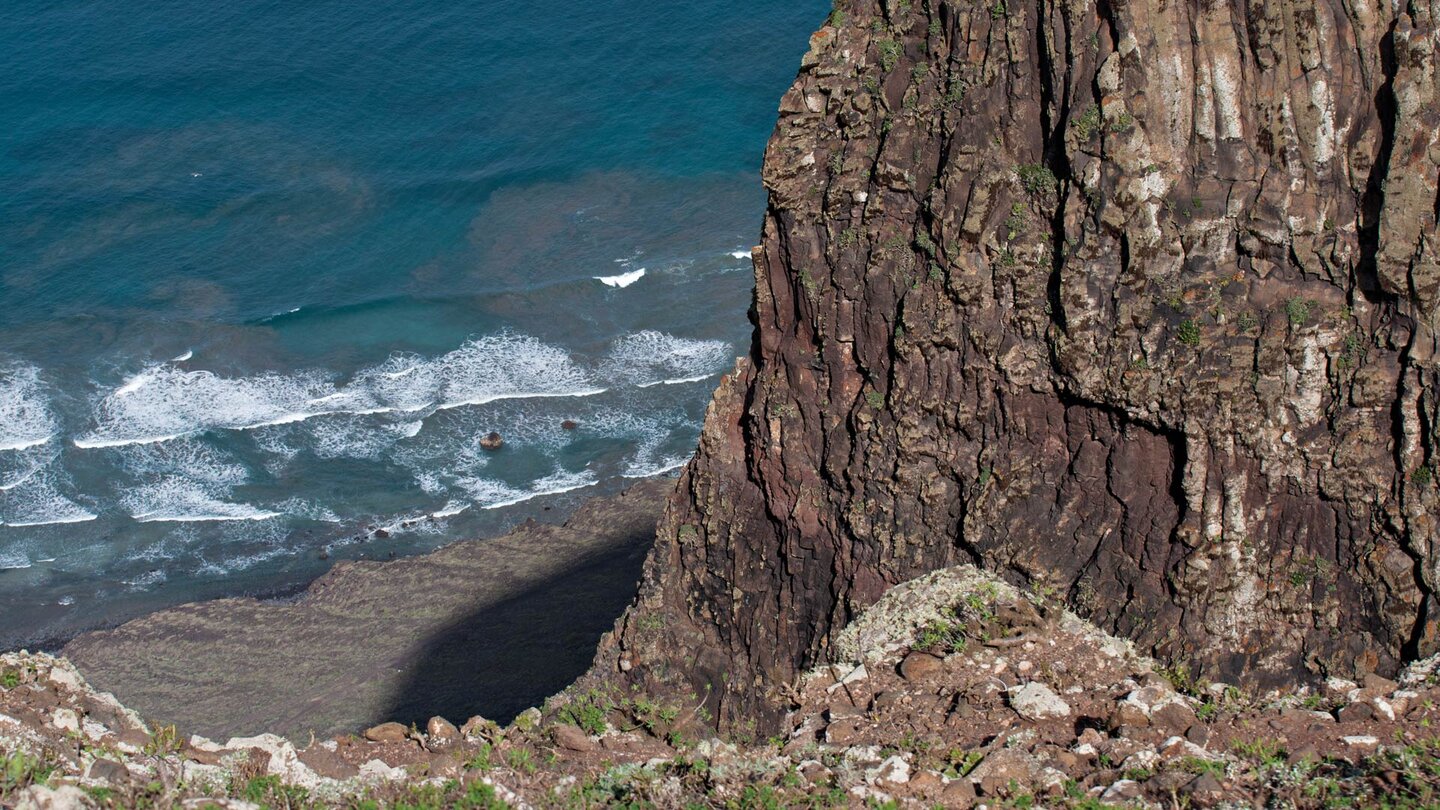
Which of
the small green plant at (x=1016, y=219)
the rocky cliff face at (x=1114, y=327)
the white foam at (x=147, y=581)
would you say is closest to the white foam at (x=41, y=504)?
the white foam at (x=147, y=581)

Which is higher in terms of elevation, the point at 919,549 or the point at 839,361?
the point at 839,361

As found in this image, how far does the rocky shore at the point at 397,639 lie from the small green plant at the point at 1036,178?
1778 cm

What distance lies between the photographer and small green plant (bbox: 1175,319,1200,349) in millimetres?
18188

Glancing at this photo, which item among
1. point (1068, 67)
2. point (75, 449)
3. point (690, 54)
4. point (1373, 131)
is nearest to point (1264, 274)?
point (1373, 131)

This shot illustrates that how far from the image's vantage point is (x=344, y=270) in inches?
2393

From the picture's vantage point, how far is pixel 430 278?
59.5 m

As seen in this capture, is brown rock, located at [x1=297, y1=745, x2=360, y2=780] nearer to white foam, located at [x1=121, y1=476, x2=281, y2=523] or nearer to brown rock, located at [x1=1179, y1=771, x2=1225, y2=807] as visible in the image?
brown rock, located at [x1=1179, y1=771, x2=1225, y2=807]

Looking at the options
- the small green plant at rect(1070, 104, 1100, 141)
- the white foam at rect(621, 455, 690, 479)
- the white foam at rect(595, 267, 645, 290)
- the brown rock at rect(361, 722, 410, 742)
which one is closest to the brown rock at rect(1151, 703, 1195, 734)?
the small green plant at rect(1070, 104, 1100, 141)

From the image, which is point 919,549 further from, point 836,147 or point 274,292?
point 274,292

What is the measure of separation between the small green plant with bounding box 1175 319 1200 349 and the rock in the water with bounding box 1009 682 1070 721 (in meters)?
5.10

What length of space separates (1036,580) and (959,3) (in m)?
8.64

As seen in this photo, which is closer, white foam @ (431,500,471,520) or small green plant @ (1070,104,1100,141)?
small green plant @ (1070,104,1100,141)

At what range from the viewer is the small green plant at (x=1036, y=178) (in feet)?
61.8

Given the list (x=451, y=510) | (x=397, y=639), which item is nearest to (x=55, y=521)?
(x=451, y=510)
